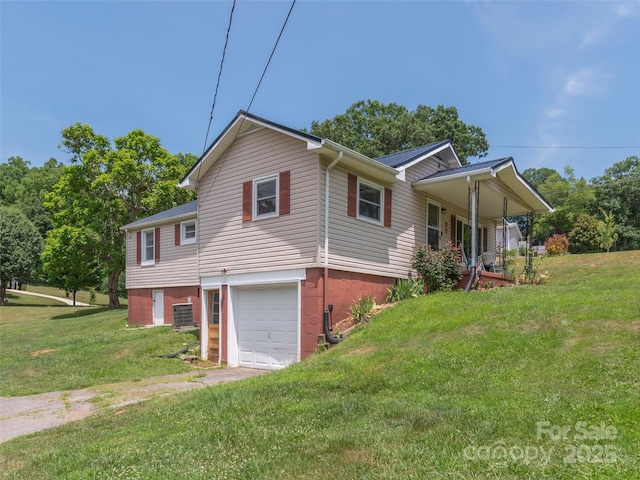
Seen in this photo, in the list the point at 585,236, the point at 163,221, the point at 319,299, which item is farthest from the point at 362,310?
the point at 585,236

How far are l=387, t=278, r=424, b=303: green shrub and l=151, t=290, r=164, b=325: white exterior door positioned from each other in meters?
12.7

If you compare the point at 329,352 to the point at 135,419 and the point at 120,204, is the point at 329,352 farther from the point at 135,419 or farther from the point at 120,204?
the point at 120,204

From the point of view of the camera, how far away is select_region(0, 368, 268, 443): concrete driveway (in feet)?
21.9

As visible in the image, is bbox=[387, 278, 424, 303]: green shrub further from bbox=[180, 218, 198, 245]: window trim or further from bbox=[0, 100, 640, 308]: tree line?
bbox=[0, 100, 640, 308]: tree line

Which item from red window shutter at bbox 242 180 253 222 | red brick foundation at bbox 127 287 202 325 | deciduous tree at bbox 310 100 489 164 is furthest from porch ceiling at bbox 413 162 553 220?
deciduous tree at bbox 310 100 489 164

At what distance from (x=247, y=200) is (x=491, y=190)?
7.31m

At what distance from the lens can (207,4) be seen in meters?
7.70

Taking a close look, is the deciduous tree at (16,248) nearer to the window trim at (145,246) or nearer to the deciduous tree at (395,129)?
the window trim at (145,246)

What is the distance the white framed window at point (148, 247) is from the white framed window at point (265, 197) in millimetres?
11260

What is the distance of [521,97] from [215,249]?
1079 centimetres

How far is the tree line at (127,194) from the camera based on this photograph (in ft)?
90.0

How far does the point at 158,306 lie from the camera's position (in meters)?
21.0

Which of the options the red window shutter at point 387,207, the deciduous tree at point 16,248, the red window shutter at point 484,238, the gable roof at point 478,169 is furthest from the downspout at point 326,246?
the deciduous tree at point 16,248

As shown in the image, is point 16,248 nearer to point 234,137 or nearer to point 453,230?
point 234,137
